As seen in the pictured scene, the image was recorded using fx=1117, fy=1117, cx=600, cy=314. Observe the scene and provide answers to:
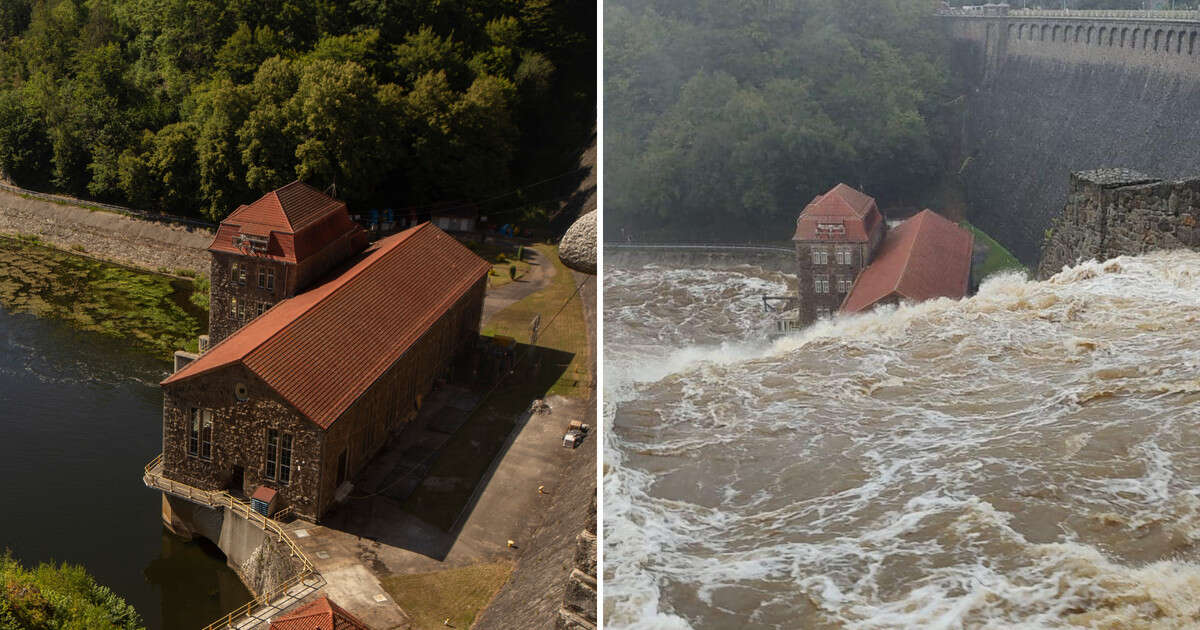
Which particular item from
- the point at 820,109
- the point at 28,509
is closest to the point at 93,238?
the point at 28,509

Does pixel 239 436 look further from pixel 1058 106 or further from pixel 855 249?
pixel 1058 106

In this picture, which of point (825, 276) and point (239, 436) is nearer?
point (825, 276)

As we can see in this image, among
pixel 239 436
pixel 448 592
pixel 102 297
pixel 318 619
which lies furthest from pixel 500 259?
pixel 318 619

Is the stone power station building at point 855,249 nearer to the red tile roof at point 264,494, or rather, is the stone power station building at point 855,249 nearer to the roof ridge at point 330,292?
the roof ridge at point 330,292

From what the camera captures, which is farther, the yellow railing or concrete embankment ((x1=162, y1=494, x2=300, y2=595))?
concrete embankment ((x1=162, y1=494, x2=300, y2=595))

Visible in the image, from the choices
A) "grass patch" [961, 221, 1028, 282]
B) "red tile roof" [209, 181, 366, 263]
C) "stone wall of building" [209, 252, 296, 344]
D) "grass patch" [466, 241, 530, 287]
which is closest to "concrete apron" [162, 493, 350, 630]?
"stone wall of building" [209, 252, 296, 344]

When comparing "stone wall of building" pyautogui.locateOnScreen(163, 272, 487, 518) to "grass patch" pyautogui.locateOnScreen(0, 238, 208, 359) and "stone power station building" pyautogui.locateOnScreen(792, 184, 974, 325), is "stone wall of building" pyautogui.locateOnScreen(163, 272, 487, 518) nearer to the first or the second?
"grass patch" pyautogui.locateOnScreen(0, 238, 208, 359)

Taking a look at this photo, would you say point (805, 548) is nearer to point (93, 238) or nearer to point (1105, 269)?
point (1105, 269)
